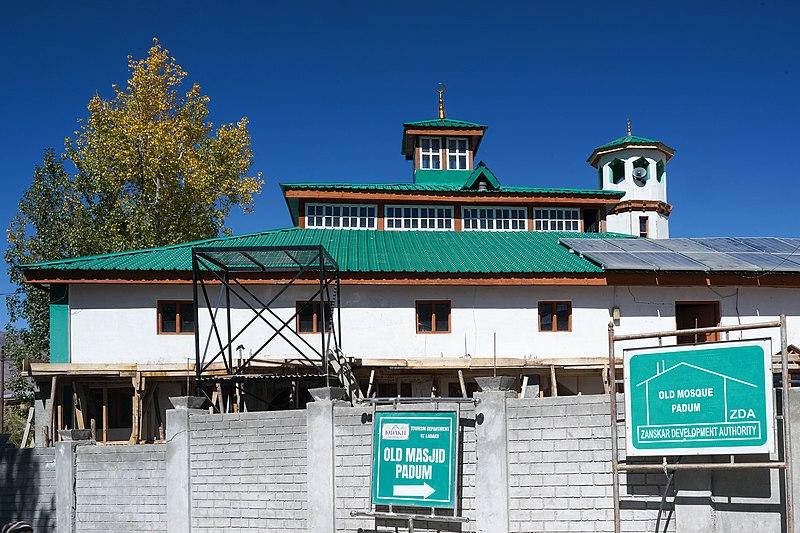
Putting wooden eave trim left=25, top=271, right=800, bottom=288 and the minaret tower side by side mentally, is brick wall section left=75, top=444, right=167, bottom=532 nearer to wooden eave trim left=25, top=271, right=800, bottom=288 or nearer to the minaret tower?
wooden eave trim left=25, top=271, right=800, bottom=288

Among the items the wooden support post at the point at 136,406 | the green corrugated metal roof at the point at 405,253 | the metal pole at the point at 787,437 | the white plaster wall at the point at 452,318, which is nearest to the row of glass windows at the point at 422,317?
the white plaster wall at the point at 452,318

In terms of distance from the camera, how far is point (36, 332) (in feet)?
125

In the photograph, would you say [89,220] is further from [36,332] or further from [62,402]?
[62,402]

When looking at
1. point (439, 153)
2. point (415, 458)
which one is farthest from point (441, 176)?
point (415, 458)

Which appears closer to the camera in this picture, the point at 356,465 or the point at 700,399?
the point at 700,399

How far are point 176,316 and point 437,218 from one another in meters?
10.2

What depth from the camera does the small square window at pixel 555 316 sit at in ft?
79.4

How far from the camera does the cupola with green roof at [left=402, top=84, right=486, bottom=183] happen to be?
3206cm

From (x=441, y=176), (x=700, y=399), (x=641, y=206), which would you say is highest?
(x=641, y=206)

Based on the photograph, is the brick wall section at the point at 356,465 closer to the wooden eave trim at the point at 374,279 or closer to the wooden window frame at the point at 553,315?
the wooden eave trim at the point at 374,279

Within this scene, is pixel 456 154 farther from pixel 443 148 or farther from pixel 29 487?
pixel 29 487

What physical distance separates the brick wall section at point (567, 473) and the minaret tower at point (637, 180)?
36.8 metres

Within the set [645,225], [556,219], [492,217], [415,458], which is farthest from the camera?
[645,225]

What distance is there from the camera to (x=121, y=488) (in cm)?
1543
